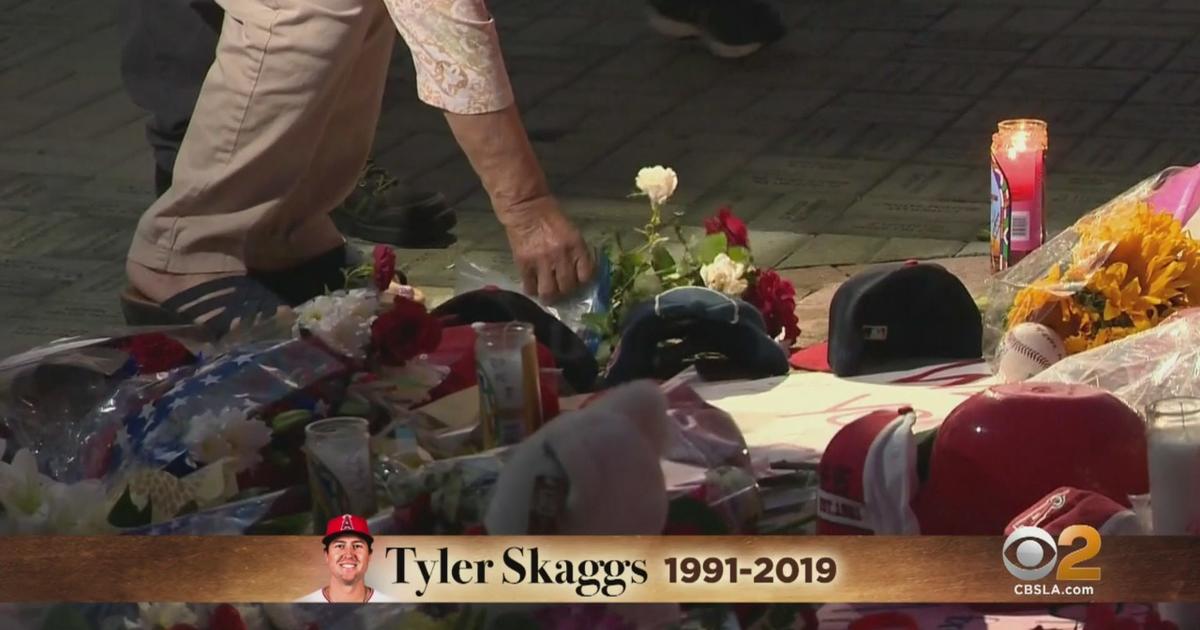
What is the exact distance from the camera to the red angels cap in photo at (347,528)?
186 cm

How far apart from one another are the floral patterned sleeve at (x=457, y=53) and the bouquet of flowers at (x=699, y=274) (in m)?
0.35

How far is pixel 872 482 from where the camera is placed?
6.62ft

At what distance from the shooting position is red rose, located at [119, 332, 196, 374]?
7.84 ft

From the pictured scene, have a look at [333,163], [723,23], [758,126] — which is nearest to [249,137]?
[333,163]

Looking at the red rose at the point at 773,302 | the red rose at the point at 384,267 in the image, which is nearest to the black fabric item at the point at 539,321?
the red rose at the point at 384,267

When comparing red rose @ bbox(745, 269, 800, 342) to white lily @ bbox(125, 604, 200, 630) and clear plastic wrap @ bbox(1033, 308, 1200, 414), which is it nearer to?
clear plastic wrap @ bbox(1033, 308, 1200, 414)

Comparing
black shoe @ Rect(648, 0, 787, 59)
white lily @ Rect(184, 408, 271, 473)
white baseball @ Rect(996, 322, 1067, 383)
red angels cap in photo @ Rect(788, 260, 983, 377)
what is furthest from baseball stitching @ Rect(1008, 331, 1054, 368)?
black shoe @ Rect(648, 0, 787, 59)

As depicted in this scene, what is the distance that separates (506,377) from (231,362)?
319 millimetres

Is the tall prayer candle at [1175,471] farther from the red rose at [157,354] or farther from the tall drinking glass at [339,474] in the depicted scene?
the red rose at [157,354]

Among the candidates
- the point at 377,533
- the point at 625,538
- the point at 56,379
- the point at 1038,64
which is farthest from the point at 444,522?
the point at 1038,64

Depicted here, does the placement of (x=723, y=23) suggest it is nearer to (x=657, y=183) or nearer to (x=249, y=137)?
(x=657, y=183)

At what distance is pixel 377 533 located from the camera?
196 centimetres

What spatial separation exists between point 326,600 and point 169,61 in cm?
169

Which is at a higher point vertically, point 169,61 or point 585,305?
point 169,61
